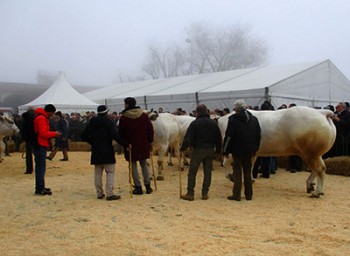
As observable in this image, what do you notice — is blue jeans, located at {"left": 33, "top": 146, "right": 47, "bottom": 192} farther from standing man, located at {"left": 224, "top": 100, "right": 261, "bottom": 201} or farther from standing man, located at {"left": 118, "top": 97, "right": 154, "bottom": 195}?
standing man, located at {"left": 224, "top": 100, "right": 261, "bottom": 201}

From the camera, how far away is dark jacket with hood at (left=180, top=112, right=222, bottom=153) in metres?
7.70

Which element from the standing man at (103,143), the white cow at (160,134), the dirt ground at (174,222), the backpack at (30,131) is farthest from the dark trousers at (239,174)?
the backpack at (30,131)

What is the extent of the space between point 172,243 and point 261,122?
→ 4202mm

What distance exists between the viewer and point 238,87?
17.4 metres

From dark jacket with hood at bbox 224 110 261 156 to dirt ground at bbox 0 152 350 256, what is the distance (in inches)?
38.8

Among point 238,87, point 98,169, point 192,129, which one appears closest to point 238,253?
point 192,129

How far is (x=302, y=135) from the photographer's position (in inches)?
311

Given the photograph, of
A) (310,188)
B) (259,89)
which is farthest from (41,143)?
(259,89)

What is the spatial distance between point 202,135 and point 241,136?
29.1 inches

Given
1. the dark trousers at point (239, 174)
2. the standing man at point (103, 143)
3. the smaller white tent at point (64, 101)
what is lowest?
the dark trousers at point (239, 174)

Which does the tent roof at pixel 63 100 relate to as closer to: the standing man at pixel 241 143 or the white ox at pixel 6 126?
the white ox at pixel 6 126

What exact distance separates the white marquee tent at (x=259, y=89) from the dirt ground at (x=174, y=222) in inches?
284

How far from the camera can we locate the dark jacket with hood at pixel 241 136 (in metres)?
7.58

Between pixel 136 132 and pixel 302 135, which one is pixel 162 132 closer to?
pixel 136 132
